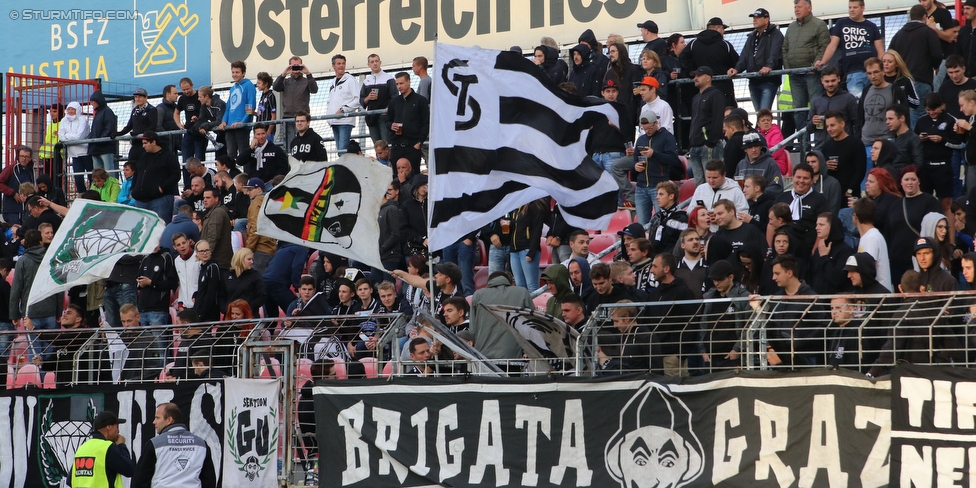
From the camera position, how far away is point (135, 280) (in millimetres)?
15922

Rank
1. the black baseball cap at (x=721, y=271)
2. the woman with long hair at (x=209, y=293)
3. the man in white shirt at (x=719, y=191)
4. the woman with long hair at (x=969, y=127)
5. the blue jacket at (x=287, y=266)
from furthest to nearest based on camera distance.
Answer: the blue jacket at (x=287, y=266)
the woman with long hair at (x=209, y=293)
the man in white shirt at (x=719, y=191)
the woman with long hair at (x=969, y=127)
the black baseball cap at (x=721, y=271)

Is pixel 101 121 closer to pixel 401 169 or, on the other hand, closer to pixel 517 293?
pixel 401 169

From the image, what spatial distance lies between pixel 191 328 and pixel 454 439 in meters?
3.31

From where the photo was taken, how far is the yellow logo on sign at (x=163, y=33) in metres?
24.1

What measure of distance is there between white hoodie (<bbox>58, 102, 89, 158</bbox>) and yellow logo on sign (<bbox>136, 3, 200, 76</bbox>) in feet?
7.26

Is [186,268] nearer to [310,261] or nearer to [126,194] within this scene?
[310,261]

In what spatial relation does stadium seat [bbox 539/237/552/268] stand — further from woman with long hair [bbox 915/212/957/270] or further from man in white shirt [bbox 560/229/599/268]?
woman with long hair [bbox 915/212/957/270]

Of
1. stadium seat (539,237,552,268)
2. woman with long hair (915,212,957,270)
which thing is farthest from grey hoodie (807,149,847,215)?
stadium seat (539,237,552,268)

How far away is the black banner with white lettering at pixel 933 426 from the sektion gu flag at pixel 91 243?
32.5 ft

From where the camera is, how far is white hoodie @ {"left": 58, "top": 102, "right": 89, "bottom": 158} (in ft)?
74.2

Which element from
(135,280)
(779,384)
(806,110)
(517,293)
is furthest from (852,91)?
(135,280)

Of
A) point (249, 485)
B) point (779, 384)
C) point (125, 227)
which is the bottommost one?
point (249, 485)

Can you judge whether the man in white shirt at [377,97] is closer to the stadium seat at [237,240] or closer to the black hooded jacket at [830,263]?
the stadium seat at [237,240]

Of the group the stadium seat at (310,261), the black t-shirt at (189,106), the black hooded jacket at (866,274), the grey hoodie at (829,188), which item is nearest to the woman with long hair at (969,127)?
the grey hoodie at (829,188)
